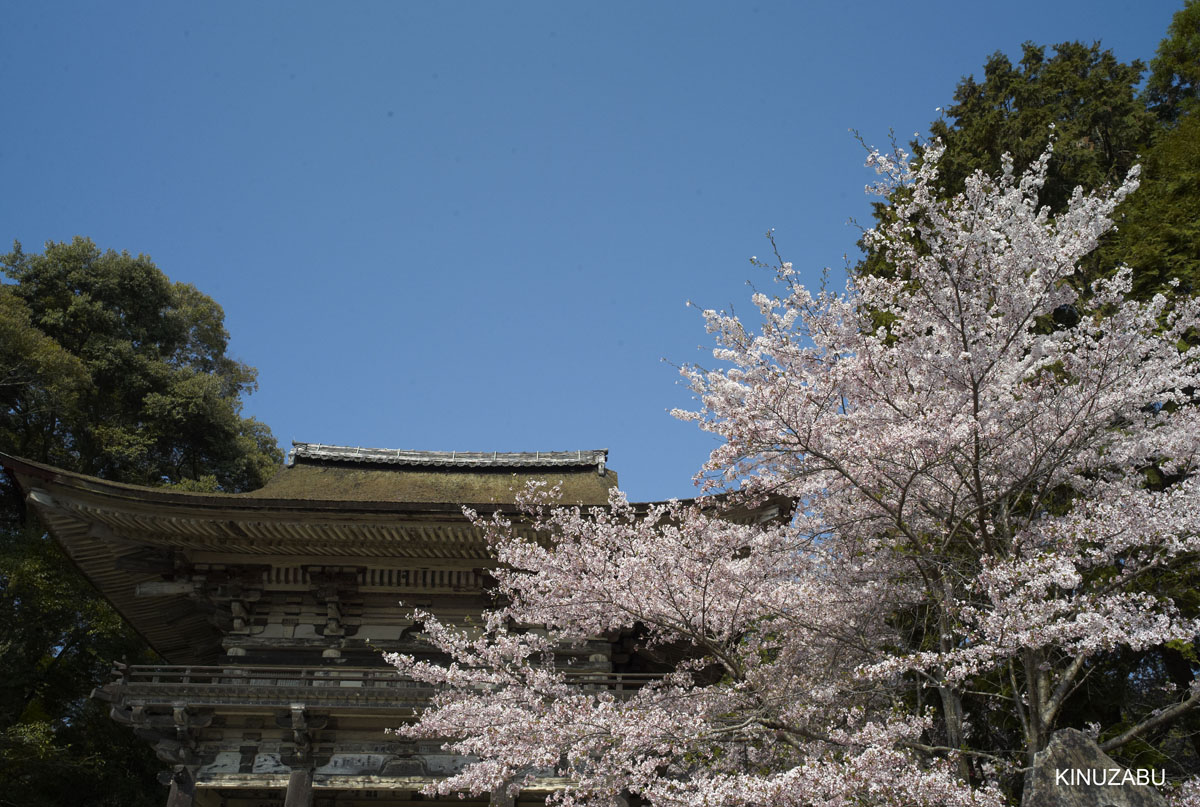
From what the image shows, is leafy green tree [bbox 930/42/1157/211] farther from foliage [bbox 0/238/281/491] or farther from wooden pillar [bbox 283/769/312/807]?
foliage [bbox 0/238/281/491]

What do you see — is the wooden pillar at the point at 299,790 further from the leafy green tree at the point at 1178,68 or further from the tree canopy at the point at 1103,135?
the leafy green tree at the point at 1178,68

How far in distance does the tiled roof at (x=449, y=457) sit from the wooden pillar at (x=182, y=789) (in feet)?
18.7

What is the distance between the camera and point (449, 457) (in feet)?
46.5

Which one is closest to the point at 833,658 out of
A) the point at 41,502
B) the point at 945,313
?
the point at 945,313

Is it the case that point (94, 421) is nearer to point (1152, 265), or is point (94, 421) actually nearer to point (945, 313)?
point (945, 313)

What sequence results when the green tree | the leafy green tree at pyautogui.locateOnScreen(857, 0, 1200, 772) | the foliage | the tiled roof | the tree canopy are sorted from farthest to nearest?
the foliage < the green tree < the tiled roof < the tree canopy < the leafy green tree at pyautogui.locateOnScreen(857, 0, 1200, 772)

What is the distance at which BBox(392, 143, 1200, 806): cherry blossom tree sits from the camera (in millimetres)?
5910

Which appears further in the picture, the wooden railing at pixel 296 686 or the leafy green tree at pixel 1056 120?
the leafy green tree at pixel 1056 120

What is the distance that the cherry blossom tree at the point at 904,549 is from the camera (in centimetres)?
591

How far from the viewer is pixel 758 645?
833cm

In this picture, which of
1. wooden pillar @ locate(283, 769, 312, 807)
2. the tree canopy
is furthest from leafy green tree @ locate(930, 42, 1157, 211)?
wooden pillar @ locate(283, 769, 312, 807)

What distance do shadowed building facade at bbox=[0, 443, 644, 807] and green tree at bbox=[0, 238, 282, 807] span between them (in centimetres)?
558

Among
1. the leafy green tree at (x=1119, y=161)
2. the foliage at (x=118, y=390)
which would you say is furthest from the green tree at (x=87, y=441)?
the leafy green tree at (x=1119, y=161)

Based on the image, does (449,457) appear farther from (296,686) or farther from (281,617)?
(296,686)
